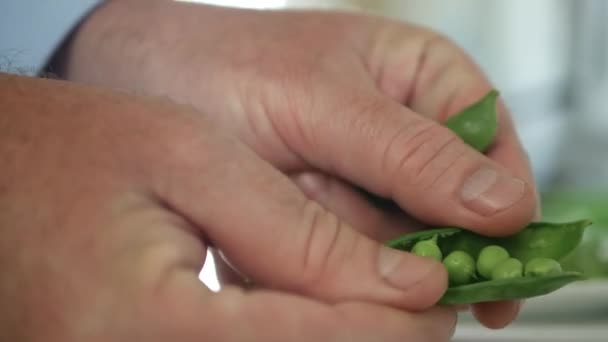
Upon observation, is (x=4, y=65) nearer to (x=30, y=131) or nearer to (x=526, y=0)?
(x=30, y=131)

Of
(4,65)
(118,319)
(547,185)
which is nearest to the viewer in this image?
(118,319)

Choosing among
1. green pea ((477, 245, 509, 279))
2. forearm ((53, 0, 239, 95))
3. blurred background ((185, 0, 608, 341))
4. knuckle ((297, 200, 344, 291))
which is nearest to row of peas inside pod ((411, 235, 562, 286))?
green pea ((477, 245, 509, 279))

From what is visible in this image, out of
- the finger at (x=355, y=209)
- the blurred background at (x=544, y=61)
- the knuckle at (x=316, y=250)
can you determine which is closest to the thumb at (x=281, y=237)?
the knuckle at (x=316, y=250)

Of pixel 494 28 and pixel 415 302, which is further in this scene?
pixel 494 28

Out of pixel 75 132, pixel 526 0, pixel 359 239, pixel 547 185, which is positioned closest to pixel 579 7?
pixel 526 0

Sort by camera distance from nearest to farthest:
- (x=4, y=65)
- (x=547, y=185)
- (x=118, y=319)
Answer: (x=118, y=319) → (x=4, y=65) → (x=547, y=185)

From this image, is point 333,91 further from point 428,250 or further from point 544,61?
point 544,61

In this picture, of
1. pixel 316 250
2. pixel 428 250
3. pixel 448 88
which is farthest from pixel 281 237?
pixel 448 88
